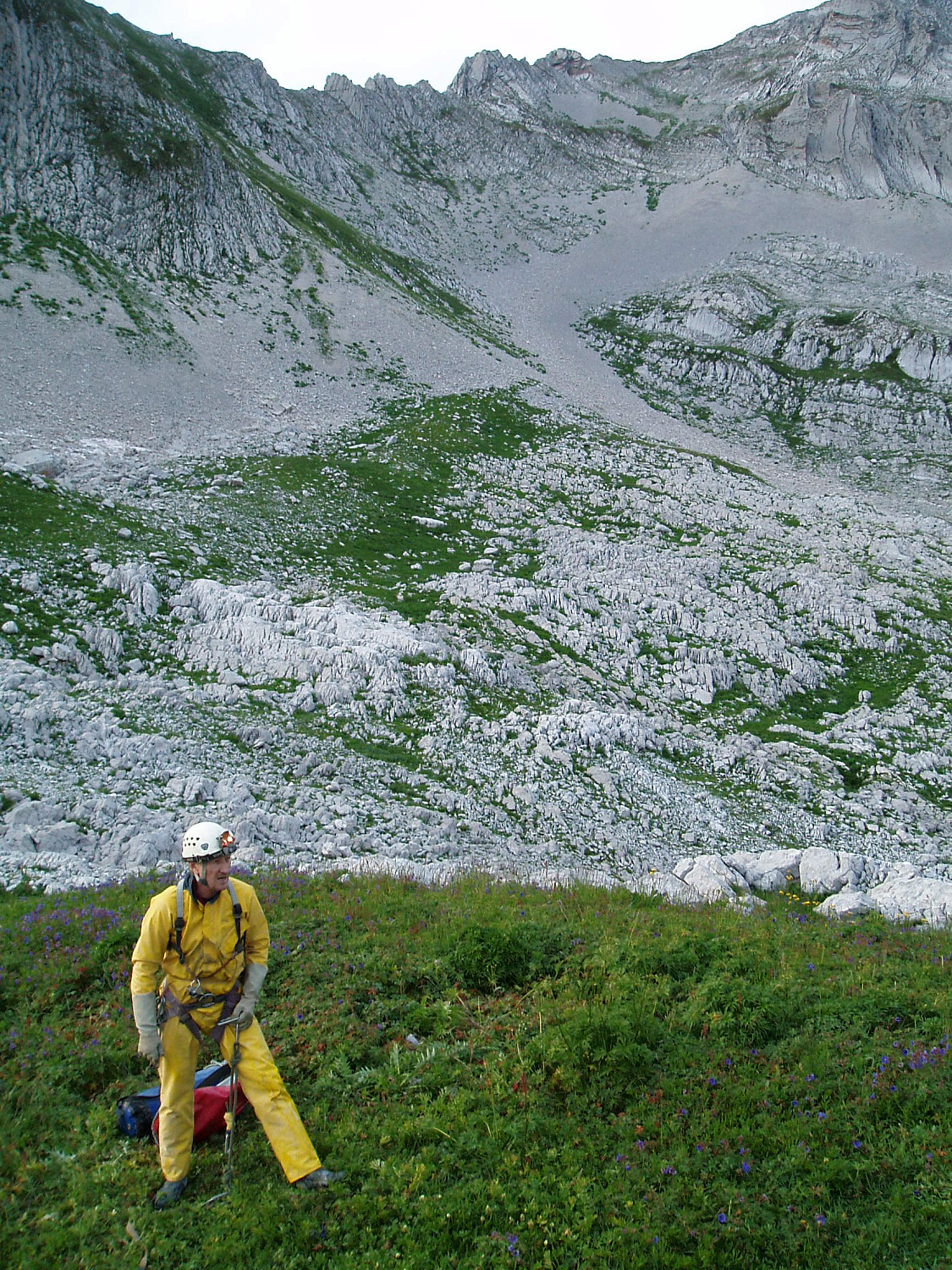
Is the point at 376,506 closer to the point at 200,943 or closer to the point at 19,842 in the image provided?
the point at 19,842

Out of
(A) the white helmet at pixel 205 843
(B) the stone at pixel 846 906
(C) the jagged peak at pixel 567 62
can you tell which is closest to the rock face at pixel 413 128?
(C) the jagged peak at pixel 567 62

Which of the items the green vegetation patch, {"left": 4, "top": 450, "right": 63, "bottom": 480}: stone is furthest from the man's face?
{"left": 4, "top": 450, "right": 63, "bottom": 480}: stone

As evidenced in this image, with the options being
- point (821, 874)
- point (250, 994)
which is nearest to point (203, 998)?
point (250, 994)

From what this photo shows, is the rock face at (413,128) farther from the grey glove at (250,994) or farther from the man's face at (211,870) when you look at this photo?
the grey glove at (250,994)

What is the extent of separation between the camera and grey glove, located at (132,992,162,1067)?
5875 mm

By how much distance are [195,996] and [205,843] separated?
1.52 m

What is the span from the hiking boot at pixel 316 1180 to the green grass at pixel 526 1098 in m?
0.10

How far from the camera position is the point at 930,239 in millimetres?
82500

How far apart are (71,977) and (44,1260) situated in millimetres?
3632

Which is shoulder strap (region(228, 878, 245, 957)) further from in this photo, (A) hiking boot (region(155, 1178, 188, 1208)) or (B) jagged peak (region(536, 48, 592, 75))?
(B) jagged peak (region(536, 48, 592, 75))

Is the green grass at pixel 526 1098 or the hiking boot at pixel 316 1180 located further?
the hiking boot at pixel 316 1180

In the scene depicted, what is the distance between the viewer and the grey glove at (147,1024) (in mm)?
5875

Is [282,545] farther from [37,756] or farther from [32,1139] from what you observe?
[32,1139]

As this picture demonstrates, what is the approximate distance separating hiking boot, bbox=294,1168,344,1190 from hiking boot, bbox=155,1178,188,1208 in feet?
3.44
